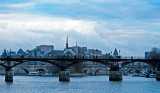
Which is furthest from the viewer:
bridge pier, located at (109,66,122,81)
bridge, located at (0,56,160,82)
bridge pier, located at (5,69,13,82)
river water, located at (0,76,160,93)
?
bridge pier, located at (109,66,122,81)

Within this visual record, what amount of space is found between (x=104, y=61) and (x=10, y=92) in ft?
160

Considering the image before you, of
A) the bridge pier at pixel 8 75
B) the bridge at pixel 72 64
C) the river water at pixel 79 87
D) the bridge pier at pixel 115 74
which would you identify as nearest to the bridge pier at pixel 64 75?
the bridge at pixel 72 64

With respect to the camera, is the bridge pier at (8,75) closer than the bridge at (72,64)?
No

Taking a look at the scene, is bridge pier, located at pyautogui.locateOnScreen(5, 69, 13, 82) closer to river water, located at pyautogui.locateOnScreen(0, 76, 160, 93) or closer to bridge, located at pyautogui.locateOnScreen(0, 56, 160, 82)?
bridge, located at pyautogui.locateOnScreen(0, 56, 160, 82)

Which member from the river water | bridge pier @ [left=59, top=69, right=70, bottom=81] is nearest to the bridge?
bridge pier @ [left=59, top=69, right=70, bottom=81]

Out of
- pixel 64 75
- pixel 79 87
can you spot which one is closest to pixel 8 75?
pixel 64 75

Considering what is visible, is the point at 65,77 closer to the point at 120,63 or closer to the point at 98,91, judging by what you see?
the point at 120,63

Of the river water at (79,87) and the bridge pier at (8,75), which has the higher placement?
the bridge pier at (8,75)

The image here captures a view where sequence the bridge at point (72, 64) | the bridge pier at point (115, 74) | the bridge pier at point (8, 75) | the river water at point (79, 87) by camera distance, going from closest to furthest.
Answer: the river water at point (79, 87) < the bridge at point (72, 64) < the bridge pier at point (8, 75) < the bridge pier at point (115, 74)

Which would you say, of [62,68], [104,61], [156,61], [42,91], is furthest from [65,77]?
[42,91]

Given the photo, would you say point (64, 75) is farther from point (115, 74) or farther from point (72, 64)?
point (115, 74)

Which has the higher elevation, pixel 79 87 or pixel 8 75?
pixel 8 75

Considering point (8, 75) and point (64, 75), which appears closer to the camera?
point (64, 75)

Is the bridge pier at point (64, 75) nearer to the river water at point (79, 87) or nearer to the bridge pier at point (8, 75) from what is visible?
the river water at point (79, 87)
